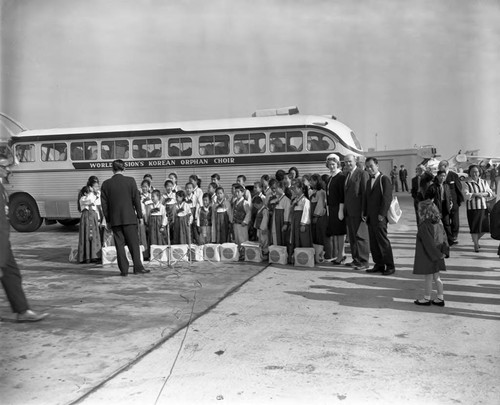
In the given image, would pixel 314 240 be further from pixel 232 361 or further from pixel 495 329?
pixel 232 361

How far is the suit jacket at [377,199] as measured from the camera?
668 centimetres

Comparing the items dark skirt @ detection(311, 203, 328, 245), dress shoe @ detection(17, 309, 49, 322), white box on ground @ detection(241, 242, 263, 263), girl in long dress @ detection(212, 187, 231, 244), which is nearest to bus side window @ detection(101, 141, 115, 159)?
girl in long dress @ detection(212, 187, 231, 244)

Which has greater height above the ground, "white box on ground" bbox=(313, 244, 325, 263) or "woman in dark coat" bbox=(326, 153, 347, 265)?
"woman in dark coat" bbox=(326, 153, 347, 265)

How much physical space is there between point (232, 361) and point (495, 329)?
243 cm

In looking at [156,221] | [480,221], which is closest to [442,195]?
[480,221]

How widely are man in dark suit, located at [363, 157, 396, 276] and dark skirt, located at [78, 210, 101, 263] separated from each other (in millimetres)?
4494

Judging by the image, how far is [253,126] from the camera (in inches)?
507

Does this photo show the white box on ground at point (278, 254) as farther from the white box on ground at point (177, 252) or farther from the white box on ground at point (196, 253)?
the white box on ground at point (177, 252)

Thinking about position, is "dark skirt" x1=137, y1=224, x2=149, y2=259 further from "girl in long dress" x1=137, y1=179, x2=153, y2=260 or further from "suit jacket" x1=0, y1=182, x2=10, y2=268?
"suit jacket" x1=0, y1=182, x2=10, y2=268

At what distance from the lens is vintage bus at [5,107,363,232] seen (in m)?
12.7

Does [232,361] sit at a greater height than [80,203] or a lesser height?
lesser

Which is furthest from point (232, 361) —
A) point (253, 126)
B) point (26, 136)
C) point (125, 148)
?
point (26, 136)

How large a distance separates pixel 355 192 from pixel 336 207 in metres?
0.49

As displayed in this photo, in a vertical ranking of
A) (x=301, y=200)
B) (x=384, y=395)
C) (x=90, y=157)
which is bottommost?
(x=384, y=395)
